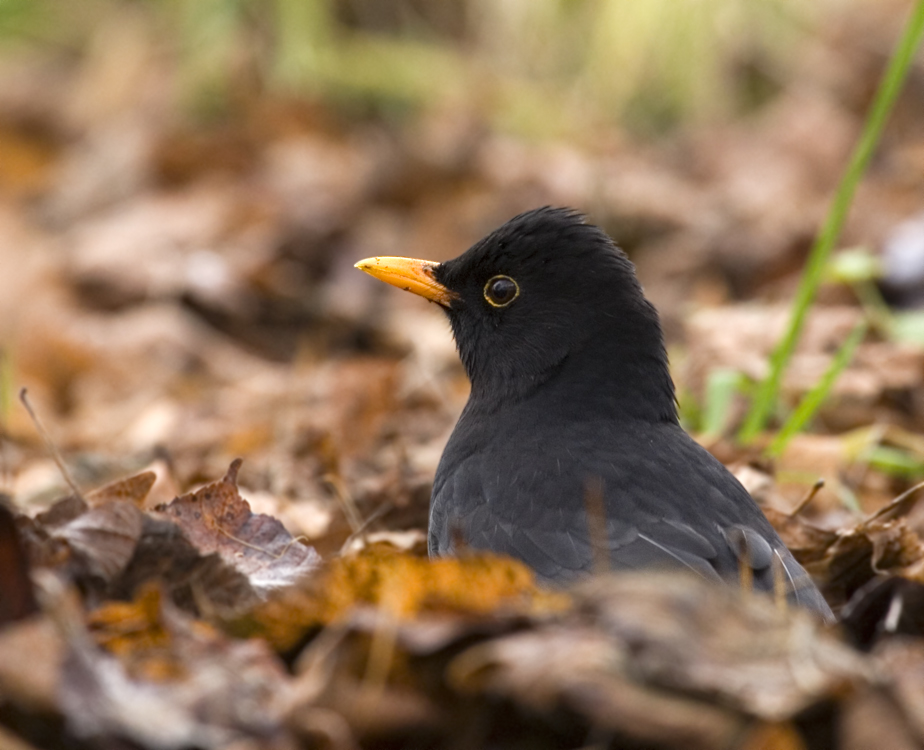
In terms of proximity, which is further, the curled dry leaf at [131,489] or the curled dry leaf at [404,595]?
the curled dry leaf at [131,489]

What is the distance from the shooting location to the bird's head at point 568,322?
3281mm

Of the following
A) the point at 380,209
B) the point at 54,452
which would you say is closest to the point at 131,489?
the point at 54,452

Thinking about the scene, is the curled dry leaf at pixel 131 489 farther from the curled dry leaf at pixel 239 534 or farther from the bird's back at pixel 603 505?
the bird's back at pixel 603 505

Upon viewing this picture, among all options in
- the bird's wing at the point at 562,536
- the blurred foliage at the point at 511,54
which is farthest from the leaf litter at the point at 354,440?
the blurred foliage at the point at 511,54

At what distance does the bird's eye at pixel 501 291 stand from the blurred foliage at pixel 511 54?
600 centimetres

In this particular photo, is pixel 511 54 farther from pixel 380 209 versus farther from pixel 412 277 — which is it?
pixel 412 277

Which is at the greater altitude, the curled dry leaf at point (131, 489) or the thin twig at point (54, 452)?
the thin twig at point (54, 452)

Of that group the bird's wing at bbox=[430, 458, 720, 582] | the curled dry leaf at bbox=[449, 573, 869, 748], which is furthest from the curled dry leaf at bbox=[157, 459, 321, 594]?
the curled dry leaf at bbox=[449, 573, 869, 748]

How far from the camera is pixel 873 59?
415 inches

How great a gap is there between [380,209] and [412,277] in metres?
4.45

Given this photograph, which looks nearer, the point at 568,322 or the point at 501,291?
the point at 568,322

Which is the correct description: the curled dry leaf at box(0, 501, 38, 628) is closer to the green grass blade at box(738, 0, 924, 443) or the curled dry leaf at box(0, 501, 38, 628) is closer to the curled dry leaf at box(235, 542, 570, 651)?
the curled dry leaf at box(235, 542, 570, 651)

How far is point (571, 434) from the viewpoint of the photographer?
311cm

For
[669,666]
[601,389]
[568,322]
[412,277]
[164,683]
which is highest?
[412,277]
